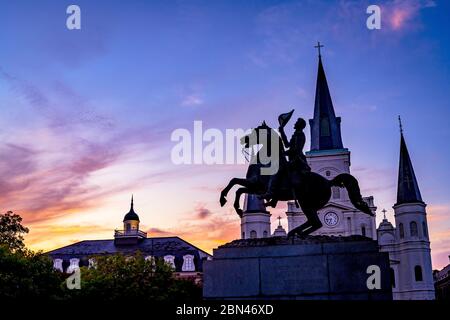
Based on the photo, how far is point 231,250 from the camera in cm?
1670

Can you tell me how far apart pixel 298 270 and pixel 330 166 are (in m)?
77.0

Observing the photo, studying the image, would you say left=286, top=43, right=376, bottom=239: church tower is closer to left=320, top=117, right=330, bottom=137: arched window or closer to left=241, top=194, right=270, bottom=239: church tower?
left=320, top=117, right=330, bottom=137: arched window

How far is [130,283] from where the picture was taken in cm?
5006

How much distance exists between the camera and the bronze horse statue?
17125 millimetres

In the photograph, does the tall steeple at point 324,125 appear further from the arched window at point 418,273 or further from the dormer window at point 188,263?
the dormer window at point 188,263

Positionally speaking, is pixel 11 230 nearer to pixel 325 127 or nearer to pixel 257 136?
pixel 257 136

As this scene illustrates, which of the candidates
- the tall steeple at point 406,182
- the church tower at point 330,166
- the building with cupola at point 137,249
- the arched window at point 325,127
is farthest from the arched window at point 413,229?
the building with cupola at point 137,249

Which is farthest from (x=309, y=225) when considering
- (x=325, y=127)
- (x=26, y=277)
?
(x=325, y=127)

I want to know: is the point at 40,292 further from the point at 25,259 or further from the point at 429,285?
the point at 429,285

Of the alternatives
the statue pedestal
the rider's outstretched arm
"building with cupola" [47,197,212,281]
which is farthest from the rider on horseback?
"building with cupola" [47,197,212,281]

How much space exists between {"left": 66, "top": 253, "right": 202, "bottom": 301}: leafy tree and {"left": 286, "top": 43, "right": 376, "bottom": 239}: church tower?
3269 centimetres

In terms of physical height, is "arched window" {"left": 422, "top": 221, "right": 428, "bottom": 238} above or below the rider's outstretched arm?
above

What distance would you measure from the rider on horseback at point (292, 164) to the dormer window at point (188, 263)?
73541 mm
